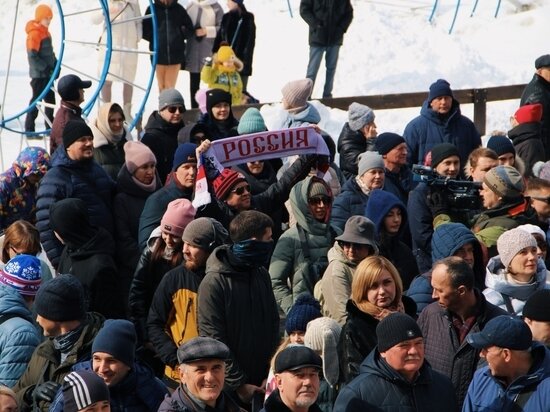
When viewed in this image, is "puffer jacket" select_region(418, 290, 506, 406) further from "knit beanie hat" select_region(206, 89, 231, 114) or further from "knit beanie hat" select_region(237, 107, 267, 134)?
"knit beanie hat" select_region(206, 89, 231, 114)

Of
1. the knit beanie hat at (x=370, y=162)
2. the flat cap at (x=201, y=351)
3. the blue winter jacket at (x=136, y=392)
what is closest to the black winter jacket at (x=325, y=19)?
the knit beanie hat at (x=370, y=162)

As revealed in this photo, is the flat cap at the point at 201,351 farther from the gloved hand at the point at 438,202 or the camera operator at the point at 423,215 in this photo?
the gloved hand at the point at 438,202

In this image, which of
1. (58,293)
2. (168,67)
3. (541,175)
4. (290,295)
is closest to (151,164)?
(290,295)

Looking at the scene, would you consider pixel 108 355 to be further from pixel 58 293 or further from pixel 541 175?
pixel 541 175

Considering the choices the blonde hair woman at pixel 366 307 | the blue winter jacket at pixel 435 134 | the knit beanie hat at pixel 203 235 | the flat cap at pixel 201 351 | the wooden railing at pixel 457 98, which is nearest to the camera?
the flat cap at pixel 201 351

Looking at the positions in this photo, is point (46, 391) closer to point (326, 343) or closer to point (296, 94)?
point (326, 343)

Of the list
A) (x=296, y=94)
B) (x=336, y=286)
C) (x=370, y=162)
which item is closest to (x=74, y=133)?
(x=370, y=162)

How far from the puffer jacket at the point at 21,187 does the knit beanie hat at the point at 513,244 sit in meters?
3.88

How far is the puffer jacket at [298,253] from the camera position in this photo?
9.91m

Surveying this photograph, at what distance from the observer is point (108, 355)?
7.71 meters

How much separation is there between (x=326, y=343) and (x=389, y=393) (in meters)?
0.80

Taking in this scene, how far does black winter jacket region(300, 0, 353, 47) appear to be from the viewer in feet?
60.6

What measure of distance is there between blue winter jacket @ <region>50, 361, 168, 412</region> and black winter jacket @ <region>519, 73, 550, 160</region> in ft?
24.1

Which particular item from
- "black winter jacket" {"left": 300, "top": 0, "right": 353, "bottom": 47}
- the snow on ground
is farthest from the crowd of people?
the snow on ground
